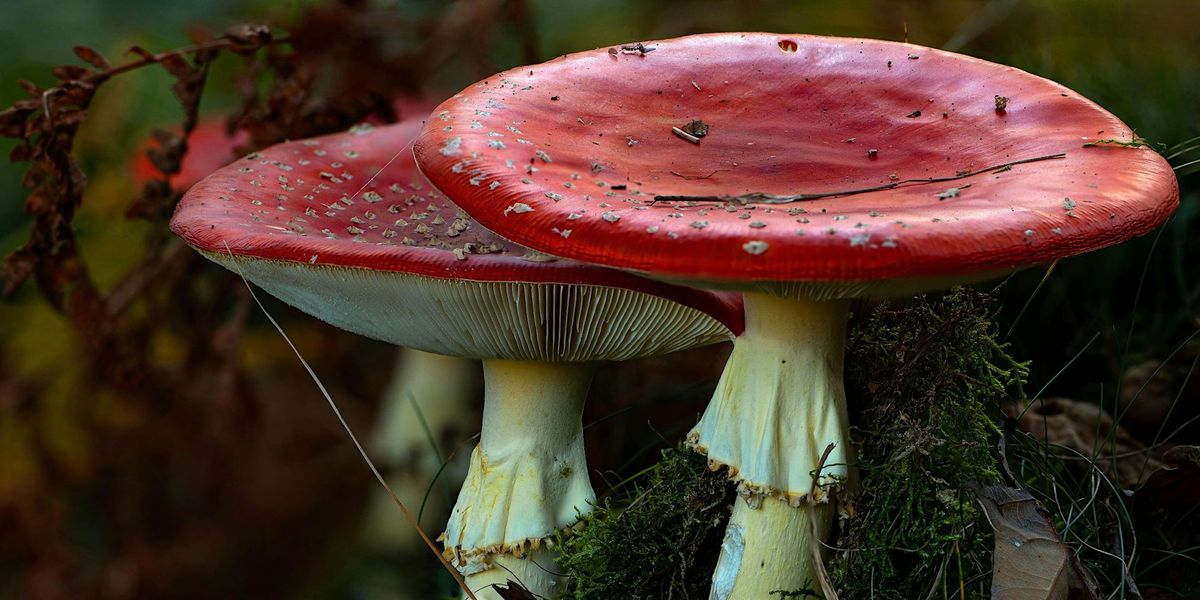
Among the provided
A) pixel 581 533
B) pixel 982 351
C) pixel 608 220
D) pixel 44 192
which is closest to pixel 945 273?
pixel 608 220

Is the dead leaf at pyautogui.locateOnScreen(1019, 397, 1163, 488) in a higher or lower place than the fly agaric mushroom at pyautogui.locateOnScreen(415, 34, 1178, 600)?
lower

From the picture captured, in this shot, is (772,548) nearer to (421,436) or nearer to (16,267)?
(421,436)

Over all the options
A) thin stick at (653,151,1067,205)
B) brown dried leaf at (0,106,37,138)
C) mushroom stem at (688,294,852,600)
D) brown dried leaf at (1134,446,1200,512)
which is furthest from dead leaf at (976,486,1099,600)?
brown dried leaf at (0,106,37,138)

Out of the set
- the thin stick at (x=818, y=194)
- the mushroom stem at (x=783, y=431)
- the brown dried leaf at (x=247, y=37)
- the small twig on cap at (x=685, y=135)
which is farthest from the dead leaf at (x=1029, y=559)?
the brown dried leaf at (x=247, y=37)

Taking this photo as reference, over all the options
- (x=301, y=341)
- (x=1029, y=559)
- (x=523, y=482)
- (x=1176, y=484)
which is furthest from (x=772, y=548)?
(x=301, y=341)

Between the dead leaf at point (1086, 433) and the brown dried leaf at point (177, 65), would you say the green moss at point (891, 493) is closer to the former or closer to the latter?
the dead leaf at point (1086, 433)

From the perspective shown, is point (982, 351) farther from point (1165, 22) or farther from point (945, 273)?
point (1165, 22)

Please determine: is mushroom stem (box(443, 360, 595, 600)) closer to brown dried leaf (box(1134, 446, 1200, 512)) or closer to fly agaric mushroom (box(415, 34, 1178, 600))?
fly agaric mushroom (box(415, 34, 1178, 600))
